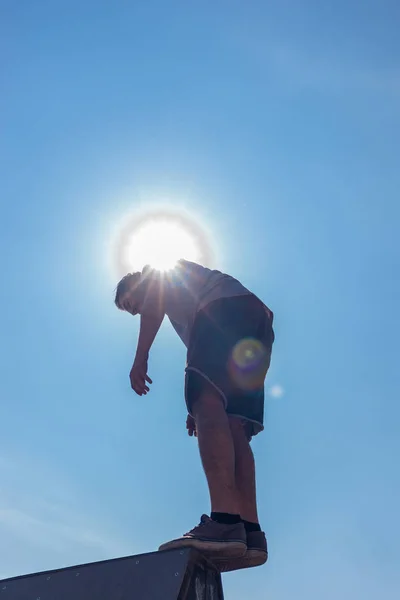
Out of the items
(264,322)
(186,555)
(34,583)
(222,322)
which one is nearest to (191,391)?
(222,322)

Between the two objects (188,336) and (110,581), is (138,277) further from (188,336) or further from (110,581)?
(110,581)

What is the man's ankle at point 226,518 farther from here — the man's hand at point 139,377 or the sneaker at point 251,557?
the man's hand at point 139,377

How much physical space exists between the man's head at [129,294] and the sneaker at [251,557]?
174 cm

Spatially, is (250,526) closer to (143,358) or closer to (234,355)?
(234,355)

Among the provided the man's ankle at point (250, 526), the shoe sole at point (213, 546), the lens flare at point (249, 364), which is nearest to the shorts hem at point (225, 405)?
the lens flare at point (249, 364)

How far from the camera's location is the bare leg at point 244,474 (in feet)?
Result: 11.6

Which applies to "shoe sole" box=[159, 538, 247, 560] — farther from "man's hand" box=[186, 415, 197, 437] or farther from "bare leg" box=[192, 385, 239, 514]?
"man's hand" box=[186, 415, 197, 437]

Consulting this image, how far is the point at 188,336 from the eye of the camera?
4340mm

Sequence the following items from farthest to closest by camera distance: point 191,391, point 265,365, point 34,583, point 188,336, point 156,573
Result: point 188,336 → point 265,365 → point 191,391 → point 34,583 → point 156,573

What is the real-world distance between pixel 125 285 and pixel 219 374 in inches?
41.8

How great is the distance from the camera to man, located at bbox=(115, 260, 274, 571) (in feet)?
10.8

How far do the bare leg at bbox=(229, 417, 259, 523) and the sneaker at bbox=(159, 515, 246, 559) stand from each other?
30 centimetres

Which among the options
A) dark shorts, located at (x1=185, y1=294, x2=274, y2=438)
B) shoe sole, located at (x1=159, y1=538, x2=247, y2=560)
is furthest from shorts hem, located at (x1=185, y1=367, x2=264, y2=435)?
shoe sole, located at (x1=159, y1=538, x2=247, y2=560)

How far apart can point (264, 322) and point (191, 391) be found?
0.79 meters
